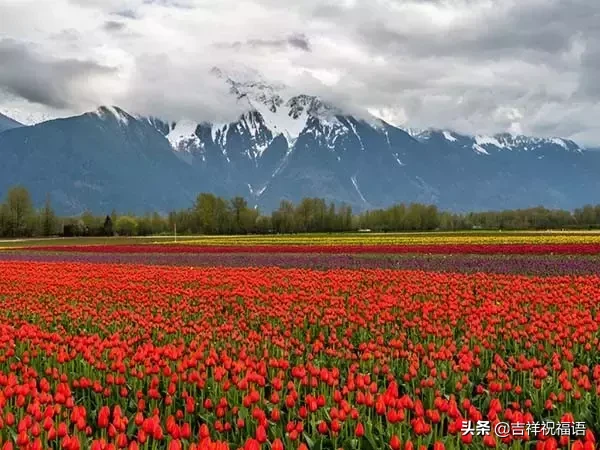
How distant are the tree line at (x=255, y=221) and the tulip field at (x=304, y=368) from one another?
110901 millimetres

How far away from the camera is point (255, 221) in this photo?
130875 mm

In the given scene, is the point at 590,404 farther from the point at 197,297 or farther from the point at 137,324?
the point at 197,297

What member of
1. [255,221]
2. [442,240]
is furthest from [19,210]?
[442,240]

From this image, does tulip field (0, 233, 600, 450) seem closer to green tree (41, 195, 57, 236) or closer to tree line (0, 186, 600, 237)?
tree line (0, 186, 600, 237)

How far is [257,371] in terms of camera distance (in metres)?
7.71

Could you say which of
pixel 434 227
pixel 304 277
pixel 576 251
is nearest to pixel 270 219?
pixel 434 227

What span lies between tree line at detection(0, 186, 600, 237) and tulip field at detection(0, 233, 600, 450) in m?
111

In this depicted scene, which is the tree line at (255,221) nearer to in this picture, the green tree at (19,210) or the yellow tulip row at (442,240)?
the green tree at (19,210)

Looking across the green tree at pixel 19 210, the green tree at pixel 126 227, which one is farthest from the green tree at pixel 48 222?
the green tree at pixel 126 227

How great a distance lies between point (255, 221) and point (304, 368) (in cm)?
12352

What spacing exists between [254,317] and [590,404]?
6.76m

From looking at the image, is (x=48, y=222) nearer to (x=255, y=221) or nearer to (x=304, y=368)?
(x=255, y=221)

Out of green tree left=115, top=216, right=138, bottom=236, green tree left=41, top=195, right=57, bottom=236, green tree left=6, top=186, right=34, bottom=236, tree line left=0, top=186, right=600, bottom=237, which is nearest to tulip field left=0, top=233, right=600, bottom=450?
tree line left=0, top=186, right=600, bottom=237

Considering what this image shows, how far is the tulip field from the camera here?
5590 millimetres
